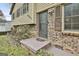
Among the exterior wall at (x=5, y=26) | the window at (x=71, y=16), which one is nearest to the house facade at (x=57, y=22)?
the window at (x=71, y=16)

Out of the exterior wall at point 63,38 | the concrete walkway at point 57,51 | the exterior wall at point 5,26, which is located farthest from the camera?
the exterior wall at point 5,26

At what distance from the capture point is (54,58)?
2580mm

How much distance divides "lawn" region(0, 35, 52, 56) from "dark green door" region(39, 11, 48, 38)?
266 mm

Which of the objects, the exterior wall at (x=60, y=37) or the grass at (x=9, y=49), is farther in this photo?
the grass at (x=9, y=49)

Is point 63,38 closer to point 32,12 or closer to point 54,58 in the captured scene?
point 54,58

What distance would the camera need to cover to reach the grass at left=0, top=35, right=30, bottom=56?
8.55 feet

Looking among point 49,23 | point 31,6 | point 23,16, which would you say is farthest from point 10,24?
point 49,23

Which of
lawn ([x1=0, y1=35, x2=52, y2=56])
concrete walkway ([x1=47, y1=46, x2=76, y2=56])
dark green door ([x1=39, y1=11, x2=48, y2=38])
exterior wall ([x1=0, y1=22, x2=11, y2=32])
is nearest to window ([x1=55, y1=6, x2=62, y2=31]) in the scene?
dark green door ([x1=39, y1=11, x2=48, y2=38])

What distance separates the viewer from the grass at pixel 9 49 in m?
2.61

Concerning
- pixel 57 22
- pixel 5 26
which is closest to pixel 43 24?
pixel 57 22

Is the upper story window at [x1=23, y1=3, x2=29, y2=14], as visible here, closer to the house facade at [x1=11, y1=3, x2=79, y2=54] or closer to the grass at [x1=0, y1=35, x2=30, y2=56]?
the house facade at [x1=11, y1=3, x2=79, y2=54]

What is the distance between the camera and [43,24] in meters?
2.73

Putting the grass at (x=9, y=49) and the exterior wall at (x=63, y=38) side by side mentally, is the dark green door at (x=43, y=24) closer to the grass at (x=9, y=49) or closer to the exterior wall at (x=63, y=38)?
the exterior wall at (x=63, y=38)

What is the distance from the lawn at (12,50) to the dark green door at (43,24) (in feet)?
0.87
